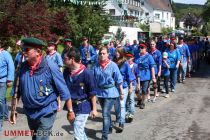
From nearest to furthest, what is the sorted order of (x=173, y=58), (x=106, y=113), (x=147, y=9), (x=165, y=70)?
1. (x=106, y=113)
2. (x=165, y=70)
3. (x=173, y=58)
4. (x=147, y=9)

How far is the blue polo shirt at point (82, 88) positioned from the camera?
630 cm

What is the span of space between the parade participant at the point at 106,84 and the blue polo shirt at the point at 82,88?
1.25m

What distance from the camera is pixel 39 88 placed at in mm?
5047

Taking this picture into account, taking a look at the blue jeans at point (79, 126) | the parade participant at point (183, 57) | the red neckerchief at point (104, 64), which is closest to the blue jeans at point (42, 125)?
the blue jeans at point (79, 126)

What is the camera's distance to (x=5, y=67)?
8688 millimetres

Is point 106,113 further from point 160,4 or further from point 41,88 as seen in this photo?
point 160,4

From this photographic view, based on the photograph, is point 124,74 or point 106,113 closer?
point 106,113

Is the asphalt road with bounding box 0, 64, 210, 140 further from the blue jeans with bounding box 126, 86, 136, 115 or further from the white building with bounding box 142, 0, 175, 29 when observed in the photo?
the white building with bounding box 142, 0, 175, 29

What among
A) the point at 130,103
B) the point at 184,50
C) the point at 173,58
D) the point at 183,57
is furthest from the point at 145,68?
the point at 184,50

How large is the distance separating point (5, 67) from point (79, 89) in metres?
2.89

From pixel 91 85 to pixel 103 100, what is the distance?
4.80 feet

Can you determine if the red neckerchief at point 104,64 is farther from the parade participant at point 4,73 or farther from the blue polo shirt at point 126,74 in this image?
the parade participant at point 4,73

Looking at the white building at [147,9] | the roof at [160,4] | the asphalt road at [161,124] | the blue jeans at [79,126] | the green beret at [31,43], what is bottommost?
the asphalt road at [161,124]

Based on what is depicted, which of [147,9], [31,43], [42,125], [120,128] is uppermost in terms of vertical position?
[147,9]
